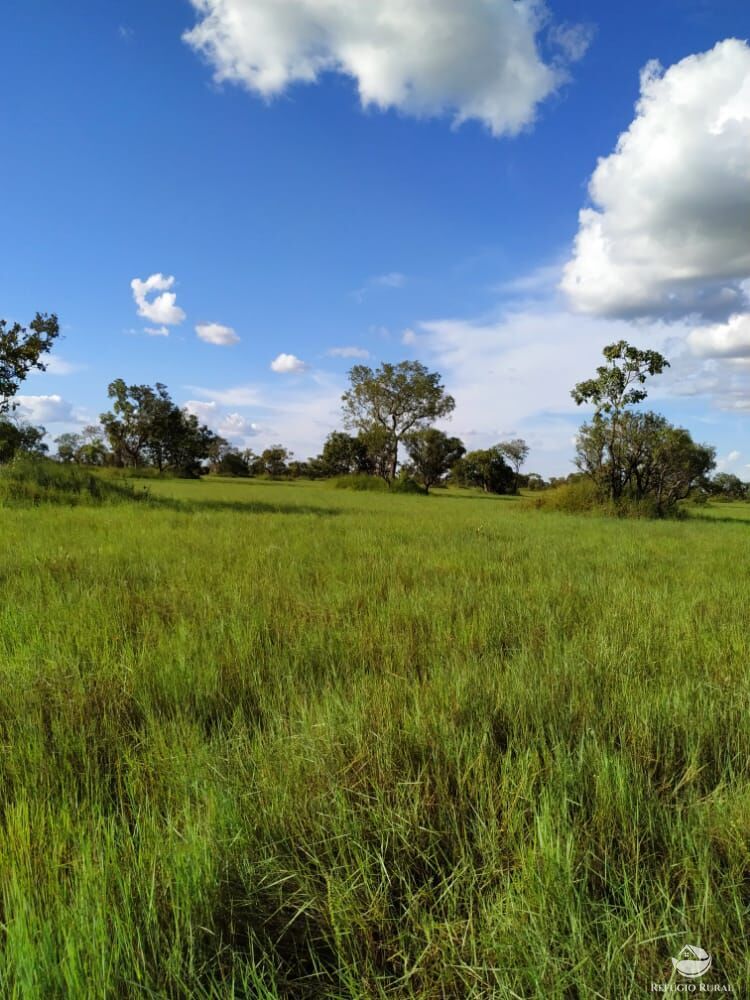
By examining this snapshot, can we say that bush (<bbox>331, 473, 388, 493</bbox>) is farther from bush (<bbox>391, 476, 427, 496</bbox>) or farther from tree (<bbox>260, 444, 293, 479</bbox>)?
tree (<bbox>260, 444, 293, 479</bbox>)

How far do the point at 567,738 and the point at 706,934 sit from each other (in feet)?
2.72

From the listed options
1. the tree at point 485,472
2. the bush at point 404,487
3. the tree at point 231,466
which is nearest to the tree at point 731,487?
the tree at point 485,472

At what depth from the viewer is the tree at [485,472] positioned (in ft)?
267

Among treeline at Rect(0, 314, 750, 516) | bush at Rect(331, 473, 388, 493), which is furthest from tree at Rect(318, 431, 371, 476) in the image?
bush at Rect(331, 473, 388, 493)

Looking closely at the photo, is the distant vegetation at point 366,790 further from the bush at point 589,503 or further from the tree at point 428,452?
the tree at point 428,452

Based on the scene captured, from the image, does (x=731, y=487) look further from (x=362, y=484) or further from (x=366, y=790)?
(x=366, y=790)

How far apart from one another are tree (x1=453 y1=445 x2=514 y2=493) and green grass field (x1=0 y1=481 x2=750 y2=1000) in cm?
7957

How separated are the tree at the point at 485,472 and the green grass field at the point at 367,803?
79574 millimetres

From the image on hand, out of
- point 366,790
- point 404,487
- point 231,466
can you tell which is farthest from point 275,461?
point 366,790

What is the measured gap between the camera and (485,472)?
81000 millimetres

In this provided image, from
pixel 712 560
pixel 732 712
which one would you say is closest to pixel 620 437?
pixel 712 560

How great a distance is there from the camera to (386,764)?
1677mm

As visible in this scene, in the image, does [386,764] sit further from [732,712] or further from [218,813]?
[732,712]

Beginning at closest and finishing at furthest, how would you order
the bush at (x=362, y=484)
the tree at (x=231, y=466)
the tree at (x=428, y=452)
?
the bush at (x=362, y=484) → the tree at (x=428, y=452) → the tree at (x=231, y=466)
